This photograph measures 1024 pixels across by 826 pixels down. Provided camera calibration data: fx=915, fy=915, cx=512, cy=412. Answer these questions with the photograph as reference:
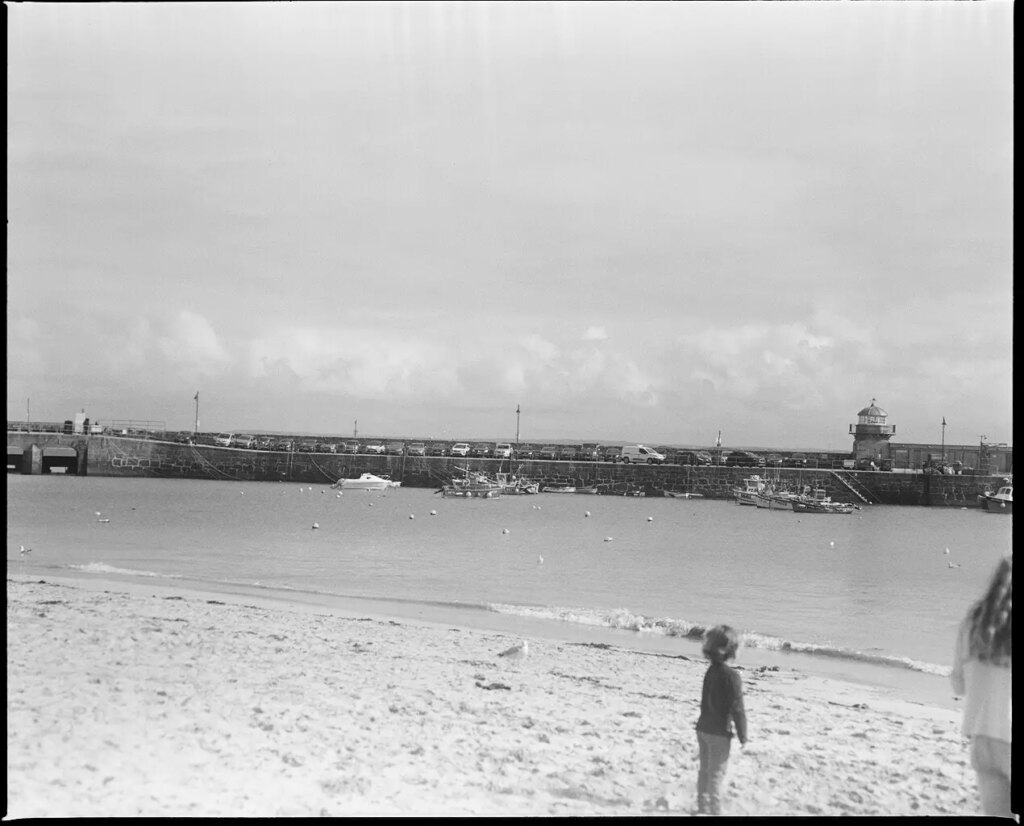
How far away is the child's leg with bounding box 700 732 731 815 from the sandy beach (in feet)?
0.35

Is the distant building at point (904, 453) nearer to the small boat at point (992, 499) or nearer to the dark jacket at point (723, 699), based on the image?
the small boat at point (992, 499)

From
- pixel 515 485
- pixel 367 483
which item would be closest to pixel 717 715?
pixel 515 485

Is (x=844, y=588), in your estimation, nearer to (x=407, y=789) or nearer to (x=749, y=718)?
(x=749, y=718)

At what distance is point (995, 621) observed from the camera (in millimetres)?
2811

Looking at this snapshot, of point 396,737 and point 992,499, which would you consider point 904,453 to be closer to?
point 992,499

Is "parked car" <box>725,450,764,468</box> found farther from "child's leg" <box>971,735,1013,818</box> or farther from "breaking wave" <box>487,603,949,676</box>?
"child's leg" <box>971,735,1013,818</box>

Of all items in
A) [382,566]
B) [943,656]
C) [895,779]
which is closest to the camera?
[895,779]

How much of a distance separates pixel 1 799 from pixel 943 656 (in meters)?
7.50

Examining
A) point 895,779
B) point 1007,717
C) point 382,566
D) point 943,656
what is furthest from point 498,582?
point 1007,717

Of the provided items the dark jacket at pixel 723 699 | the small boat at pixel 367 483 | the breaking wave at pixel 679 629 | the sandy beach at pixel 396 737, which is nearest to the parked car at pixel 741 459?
the small boat at pixel 367 483

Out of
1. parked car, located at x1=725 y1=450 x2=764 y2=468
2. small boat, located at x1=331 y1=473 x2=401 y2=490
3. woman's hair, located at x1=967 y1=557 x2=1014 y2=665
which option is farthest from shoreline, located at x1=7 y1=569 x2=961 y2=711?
small boat, located at x1=331 y1=473 x2=401 y2=490

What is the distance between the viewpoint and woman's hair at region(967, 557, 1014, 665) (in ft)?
8.95

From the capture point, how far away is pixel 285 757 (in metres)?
3.34

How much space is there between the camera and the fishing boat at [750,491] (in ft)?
91.1
